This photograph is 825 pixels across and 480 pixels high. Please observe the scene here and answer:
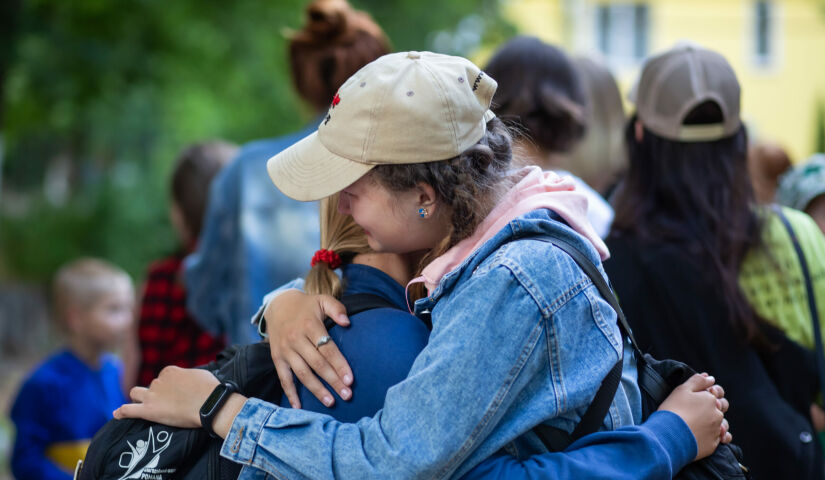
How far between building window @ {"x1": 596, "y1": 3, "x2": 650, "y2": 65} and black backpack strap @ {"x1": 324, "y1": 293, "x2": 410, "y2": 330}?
22.8m

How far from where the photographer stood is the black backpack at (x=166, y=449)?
1722 millimetres

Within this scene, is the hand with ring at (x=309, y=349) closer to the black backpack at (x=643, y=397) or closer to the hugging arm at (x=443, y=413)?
the hugging arm at (x=443, y=413)

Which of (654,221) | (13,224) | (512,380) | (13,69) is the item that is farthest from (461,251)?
(13,224)

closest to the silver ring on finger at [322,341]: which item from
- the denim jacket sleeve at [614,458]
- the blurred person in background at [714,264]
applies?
the denim jacket sleeve at [614,458]

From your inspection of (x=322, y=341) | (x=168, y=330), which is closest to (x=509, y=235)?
(x=322, y=341)

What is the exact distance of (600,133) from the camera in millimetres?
3611

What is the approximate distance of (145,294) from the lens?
376cm

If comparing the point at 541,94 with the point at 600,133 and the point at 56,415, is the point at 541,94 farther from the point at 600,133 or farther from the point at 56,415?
the point at 56,415

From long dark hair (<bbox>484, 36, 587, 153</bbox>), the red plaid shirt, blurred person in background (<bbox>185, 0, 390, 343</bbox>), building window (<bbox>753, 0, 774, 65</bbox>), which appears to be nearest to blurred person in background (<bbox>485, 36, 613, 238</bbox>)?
long dark hair (<bbox>484, 36, 587, 153</bbox>)

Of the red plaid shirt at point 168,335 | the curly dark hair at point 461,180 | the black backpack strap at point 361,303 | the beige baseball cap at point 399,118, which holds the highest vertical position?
the beige baseball cap at point 399,118

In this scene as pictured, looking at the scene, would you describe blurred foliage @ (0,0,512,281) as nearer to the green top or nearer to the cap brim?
the green top

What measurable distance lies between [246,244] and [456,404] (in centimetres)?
191

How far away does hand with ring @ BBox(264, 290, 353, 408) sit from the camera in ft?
5.52

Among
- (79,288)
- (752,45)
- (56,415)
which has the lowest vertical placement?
(752,45)
